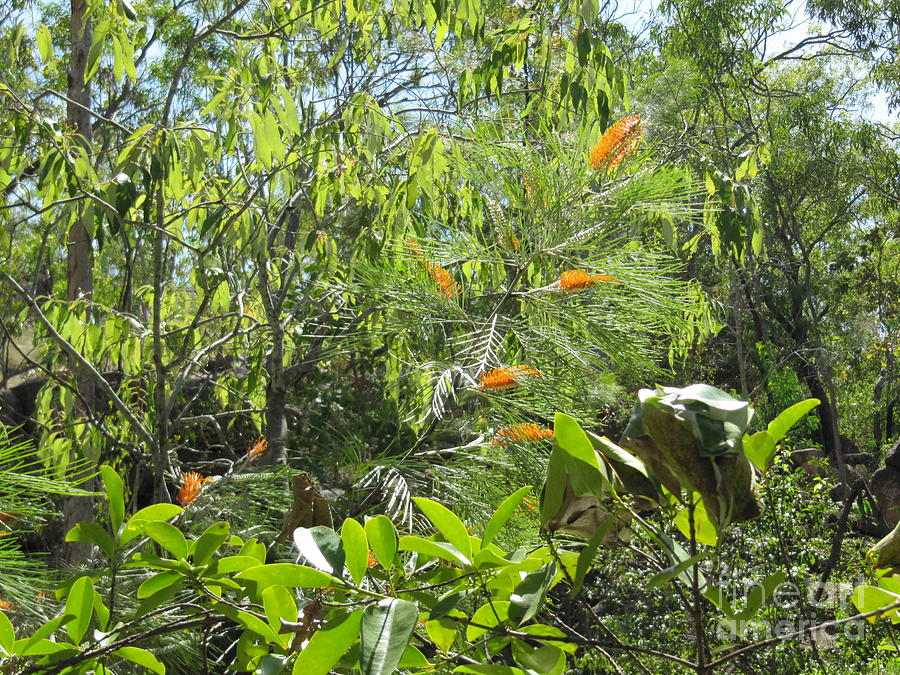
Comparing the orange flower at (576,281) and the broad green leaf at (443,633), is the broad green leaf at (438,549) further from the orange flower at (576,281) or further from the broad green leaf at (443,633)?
the orange flower at (576,281)

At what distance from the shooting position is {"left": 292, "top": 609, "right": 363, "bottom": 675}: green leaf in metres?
0.37

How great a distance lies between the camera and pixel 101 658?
498 mm

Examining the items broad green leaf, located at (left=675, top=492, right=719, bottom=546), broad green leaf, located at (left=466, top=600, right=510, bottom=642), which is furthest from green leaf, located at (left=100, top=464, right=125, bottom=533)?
broad green leaf, located at (left=675, top=492, right=719, bottom=546)

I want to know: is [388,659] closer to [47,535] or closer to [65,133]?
[65,133]

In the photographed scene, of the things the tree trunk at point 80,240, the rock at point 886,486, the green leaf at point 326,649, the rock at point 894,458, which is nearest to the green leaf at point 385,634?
the green leaf at point 326,649

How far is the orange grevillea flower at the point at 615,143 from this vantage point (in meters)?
0.84

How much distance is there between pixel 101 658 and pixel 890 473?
620cm

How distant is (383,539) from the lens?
412mm

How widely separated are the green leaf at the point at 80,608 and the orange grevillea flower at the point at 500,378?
47cm

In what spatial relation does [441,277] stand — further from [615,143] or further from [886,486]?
[886,486]
